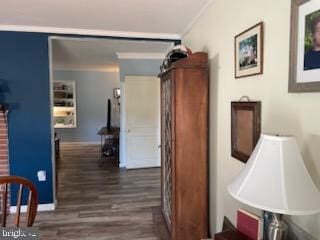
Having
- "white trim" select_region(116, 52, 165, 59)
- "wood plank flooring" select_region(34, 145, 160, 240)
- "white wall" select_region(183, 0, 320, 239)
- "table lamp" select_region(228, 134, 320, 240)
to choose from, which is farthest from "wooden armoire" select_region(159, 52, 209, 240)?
"white trim" select_region(116, 52, 165, 59)

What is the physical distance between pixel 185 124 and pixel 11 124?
7.62 feet

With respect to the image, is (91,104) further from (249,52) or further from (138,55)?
(249,52)

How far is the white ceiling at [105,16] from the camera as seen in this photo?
2420mm

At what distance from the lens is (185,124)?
231 cm

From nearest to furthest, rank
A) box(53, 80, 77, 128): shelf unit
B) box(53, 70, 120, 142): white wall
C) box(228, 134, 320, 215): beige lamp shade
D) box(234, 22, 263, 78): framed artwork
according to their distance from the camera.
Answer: box(228, 134, 320, 215): beige lamp shade, box(234, 22, 263, 78): framed artwork, box(53, 80, 77, 128): shelf unit, box(53, 70, 120, 142): white wall

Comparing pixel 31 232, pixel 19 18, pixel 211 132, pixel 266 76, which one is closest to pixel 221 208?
pixel 211 132

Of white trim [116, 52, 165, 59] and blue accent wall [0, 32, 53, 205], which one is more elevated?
white trim [116, 52, 165, 59]

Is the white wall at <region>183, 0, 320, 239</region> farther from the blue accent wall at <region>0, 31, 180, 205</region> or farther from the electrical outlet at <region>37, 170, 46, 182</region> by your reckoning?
the electrical outlet at <region>37, 170, 46, 182</region>

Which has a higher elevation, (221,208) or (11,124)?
(11,124)

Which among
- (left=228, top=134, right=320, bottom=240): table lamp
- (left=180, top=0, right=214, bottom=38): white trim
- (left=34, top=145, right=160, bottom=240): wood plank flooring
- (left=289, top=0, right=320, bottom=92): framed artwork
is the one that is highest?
(left=180, top=0, right=214, bottom=38): white trim

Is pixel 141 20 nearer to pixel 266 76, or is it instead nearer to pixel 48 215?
pixel 266 76

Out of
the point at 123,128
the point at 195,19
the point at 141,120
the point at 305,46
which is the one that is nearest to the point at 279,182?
the point at 305,46

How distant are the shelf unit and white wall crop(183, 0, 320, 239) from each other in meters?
6.02

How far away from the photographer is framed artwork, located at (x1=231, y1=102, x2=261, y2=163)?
63.8 inches
